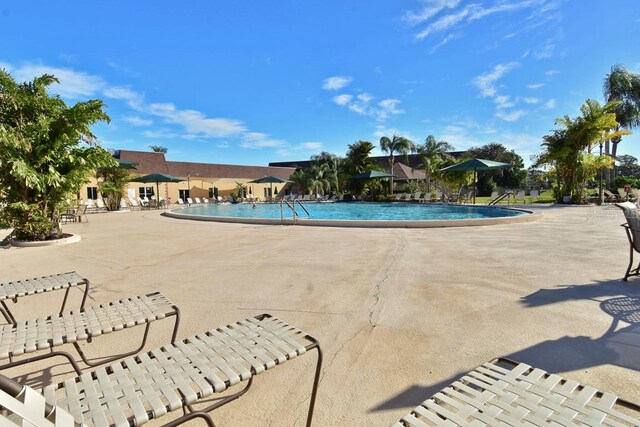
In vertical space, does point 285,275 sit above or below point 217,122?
below

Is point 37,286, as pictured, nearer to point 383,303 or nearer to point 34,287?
point 34,287

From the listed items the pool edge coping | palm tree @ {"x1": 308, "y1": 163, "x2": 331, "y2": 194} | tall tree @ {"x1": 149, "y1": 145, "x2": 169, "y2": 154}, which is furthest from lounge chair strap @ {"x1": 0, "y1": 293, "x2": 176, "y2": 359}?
tall tree @ {"x1": 149, "y1": 145, "x2": 169, "y2": 154}

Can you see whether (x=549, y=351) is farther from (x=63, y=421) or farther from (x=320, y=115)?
(x=320, y=115)

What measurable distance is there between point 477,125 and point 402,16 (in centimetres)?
2747

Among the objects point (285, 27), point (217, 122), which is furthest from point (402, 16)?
point (217, 122)

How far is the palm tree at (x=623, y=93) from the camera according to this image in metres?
24.0

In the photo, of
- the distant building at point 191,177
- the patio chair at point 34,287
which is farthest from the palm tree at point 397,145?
the patio chair at point 34,287

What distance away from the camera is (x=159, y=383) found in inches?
62.6

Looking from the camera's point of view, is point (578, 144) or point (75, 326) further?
point (578, 144)

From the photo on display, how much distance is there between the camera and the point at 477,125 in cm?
3772

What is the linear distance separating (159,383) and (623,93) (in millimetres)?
33694

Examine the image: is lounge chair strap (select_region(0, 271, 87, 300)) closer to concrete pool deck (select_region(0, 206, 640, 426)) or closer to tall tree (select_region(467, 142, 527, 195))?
concrete pool deck (select_region(0, 206, 640, 426))

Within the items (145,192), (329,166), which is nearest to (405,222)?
(329,166)

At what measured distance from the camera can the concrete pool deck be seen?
7.86 feet
